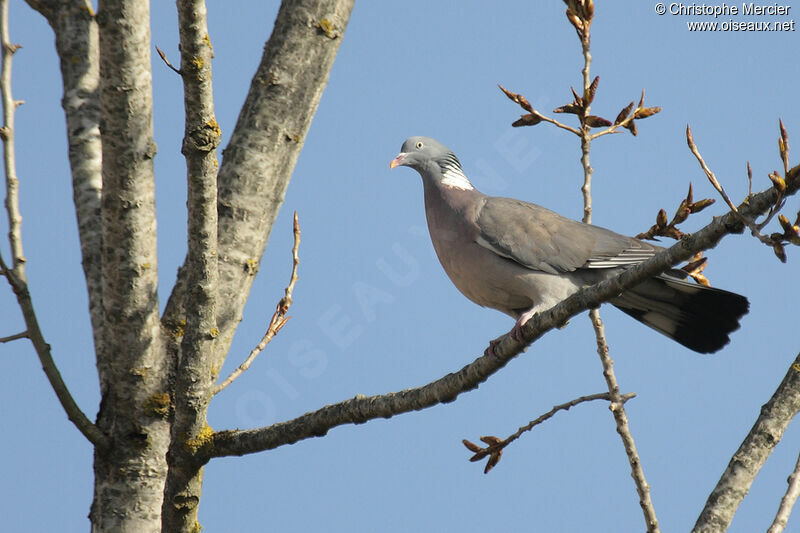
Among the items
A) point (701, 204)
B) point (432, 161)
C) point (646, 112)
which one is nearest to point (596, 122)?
point (646, 112)

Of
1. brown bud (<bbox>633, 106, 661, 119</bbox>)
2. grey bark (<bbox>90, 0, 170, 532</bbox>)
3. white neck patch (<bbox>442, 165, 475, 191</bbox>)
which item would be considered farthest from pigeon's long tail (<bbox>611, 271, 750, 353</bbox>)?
grey bark (<bbox>90, 0, 170, 532</bbox>)

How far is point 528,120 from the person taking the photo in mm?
3518

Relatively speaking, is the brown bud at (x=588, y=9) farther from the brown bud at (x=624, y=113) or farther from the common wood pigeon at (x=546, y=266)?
the common wood pigeon at (x=546, y=266)

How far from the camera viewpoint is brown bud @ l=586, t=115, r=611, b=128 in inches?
134

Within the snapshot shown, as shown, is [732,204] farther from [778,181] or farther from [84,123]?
[84,123]

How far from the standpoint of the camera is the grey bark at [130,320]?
3096 mm

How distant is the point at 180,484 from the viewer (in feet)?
10.9

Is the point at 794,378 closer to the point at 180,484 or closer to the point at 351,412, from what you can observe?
the point at 351,412

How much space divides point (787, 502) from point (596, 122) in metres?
1.56

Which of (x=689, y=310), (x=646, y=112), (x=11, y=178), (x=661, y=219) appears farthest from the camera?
(x=689, y=310)

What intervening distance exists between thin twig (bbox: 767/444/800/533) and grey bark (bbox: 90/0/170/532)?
227 cm

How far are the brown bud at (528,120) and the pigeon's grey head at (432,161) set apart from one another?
1.58 meters

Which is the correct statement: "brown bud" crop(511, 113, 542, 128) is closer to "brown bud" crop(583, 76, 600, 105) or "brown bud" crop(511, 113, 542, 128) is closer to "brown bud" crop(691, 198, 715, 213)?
"brown bud" crop(583, 76, 600, 105)

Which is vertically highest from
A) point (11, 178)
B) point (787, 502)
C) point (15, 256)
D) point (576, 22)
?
point (576, 22)
